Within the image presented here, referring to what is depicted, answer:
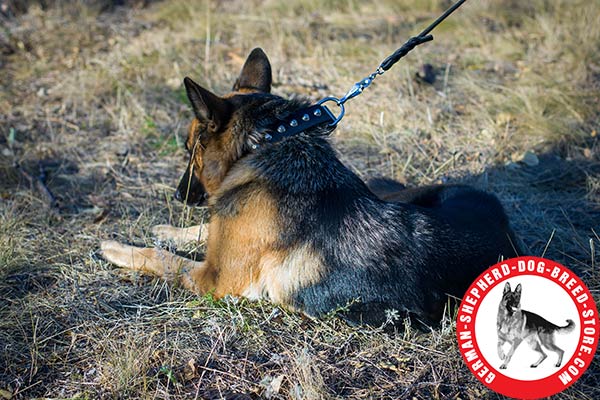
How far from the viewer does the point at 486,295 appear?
2623 millimetres

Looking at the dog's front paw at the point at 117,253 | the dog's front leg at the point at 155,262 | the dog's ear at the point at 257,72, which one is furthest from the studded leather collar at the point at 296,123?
the dog's front paw at the point at 117,253

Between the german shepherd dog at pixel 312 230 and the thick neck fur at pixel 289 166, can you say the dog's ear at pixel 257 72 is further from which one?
the thick neck fur at pixel 289 166

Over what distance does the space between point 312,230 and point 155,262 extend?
4.42ft

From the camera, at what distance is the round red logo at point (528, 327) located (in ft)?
8.41

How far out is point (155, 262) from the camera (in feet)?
13.0

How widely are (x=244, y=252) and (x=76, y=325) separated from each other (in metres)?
1.14

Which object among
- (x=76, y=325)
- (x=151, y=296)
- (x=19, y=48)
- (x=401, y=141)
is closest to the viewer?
(x=76, y=325)

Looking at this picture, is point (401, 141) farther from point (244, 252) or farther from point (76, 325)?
point (76, 325)

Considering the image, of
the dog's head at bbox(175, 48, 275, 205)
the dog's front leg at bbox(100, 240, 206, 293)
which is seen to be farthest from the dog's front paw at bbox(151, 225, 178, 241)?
the dog's head at bbox(175, 48, 275, 205)

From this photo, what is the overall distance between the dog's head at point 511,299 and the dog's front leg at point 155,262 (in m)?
1.95

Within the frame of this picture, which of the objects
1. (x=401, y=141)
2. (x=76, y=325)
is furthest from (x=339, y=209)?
(x=401, y=141)

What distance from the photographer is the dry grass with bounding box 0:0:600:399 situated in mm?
3104

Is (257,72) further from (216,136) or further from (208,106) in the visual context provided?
(208,106)

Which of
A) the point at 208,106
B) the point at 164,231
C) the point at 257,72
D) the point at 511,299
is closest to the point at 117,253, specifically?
the point at 164,231
